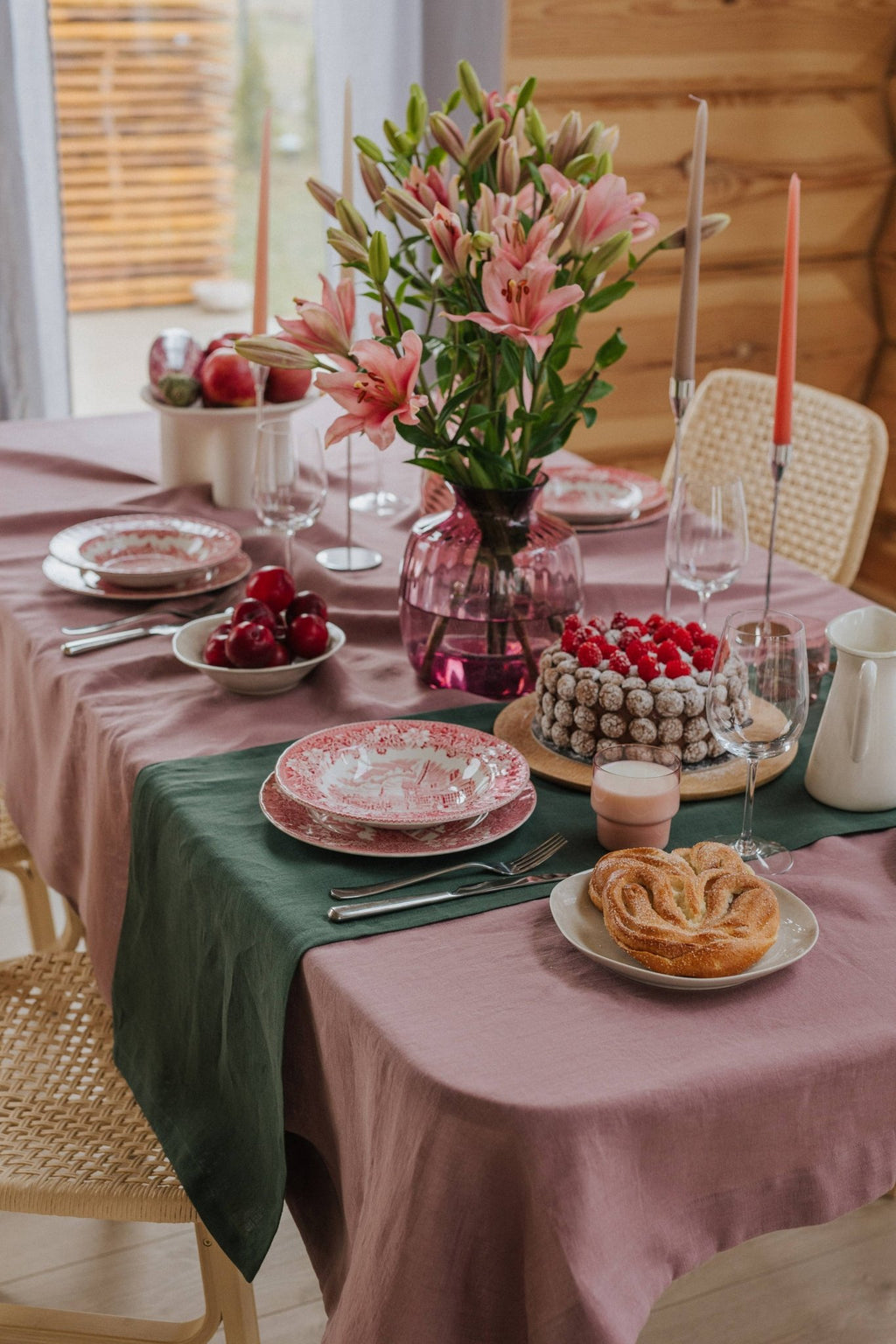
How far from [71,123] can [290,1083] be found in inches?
113

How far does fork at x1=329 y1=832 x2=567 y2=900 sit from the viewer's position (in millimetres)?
982

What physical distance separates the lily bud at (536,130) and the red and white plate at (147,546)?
23.2 inches

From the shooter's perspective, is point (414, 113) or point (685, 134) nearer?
point (414, 113)

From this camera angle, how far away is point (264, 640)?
51.1 inches

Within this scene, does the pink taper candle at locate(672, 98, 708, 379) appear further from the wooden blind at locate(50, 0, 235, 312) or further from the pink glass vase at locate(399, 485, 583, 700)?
the wooden blind at locate(50, 0, 235, 312)

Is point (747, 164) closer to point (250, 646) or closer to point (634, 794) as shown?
point (250, 646)

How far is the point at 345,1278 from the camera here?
912 mm

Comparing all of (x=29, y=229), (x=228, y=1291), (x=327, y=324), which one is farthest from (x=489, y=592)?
(x=29, y=229)

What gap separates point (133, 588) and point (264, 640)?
12.6 inches

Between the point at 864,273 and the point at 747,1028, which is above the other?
the point at 864,273

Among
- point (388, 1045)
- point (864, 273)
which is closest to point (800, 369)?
point (864, 273)

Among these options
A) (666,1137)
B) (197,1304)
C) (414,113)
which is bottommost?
(197,1304)

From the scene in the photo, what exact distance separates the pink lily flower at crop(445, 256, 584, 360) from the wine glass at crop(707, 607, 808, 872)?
286mm

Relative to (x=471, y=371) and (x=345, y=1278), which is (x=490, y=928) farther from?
(x=471, y=371)
